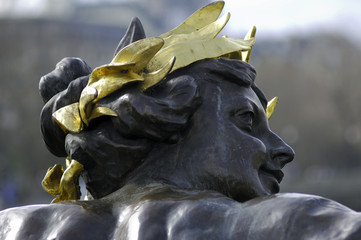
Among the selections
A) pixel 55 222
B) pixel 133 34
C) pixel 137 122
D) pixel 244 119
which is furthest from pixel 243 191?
pixel 133 34

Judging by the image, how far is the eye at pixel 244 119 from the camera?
402cm

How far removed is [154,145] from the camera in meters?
4.02

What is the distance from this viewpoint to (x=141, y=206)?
3.60 meters

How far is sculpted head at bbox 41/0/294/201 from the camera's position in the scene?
393 cm

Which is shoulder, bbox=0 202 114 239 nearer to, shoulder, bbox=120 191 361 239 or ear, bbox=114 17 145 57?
shoulder, bbox=120 191 361 239

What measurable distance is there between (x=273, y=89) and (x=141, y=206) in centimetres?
4886

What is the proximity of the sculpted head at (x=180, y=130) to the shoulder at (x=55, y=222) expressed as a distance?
1.12 ft

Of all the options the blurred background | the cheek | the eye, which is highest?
Answer: the eye

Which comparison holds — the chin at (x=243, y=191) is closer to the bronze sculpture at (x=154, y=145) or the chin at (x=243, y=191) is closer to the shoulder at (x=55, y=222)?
the bronze sculpture at (x=154, y=145)

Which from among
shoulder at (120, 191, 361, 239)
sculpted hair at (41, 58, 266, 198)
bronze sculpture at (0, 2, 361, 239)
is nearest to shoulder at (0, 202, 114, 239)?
bronze sculpture at (0, 2, 361, 239)

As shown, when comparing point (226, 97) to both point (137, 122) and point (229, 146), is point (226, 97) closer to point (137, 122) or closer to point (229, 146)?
point (229, 146)

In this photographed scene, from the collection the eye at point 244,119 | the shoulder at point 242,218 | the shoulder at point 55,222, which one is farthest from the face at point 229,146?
the shoulder at point 55,222

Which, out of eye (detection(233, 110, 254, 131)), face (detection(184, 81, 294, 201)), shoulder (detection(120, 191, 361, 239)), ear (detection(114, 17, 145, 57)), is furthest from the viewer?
ear (detection(114, 17, 145, 57))

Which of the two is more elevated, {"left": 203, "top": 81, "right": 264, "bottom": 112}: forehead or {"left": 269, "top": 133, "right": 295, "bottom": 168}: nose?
{"left": 203, "top": 81, "right": 264, "bottom": 112}: forehead
